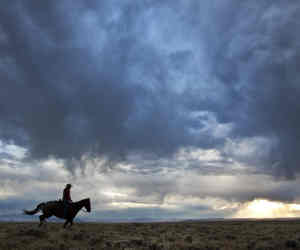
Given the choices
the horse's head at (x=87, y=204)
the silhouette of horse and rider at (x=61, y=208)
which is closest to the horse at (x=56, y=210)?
the silhouette of horse and rider at (x=61, y=208)

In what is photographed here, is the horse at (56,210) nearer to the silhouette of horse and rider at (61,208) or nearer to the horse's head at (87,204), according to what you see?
the silhouette of horse and rider at (61,208)

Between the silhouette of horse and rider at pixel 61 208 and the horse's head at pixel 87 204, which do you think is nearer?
the silhouette of horse and rider at pixel 61 208

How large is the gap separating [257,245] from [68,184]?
1407 cm

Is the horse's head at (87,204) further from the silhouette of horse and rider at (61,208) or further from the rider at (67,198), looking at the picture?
the rider at (67,198)

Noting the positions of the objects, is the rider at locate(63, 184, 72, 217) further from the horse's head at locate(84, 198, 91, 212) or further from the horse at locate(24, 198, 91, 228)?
the horse's head at locate(84, 198, 91, 212)

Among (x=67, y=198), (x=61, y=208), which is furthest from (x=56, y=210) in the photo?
(x=67, y=198)

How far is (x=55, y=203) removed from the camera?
2564 centimetres

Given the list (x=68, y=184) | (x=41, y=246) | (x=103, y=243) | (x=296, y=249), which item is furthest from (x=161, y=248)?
(x=68, y=184)

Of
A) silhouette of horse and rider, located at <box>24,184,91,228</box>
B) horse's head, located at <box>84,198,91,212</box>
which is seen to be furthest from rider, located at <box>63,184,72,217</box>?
horse's head, located at <box>84,198,91,212</box>

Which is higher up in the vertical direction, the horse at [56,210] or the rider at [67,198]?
the rider at [67,198]

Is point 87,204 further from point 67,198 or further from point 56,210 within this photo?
point 56,210

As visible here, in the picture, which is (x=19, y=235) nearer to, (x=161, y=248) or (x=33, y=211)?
(x=33, y=211)

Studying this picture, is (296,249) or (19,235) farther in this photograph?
(19,235)

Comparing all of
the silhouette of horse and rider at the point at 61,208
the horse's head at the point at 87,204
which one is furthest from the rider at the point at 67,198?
the horse's head at the point at 87,204
